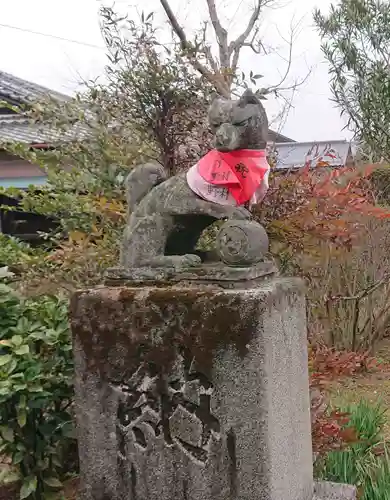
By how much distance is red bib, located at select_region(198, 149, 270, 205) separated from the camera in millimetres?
1877

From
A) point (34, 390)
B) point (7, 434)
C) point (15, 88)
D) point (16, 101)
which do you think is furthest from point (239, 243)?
point (15, 88)

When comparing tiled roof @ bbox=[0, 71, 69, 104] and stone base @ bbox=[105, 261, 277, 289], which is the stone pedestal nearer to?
stone base @ bbox=[105, 261, 277, 289]

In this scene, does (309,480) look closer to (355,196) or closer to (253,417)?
(253,417)

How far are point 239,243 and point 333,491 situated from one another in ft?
3.88

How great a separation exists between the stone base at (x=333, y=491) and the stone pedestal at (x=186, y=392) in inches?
13.0

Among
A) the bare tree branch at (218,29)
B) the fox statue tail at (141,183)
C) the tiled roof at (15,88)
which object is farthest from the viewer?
the tiled roof at (15,88)

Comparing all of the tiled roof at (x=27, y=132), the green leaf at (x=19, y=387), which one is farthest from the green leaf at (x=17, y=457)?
the tiled roof at (x=27, y=132)

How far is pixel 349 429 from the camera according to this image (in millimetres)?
2879

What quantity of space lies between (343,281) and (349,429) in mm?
3359

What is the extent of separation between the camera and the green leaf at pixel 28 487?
2.37 metres

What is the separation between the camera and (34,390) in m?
2.24

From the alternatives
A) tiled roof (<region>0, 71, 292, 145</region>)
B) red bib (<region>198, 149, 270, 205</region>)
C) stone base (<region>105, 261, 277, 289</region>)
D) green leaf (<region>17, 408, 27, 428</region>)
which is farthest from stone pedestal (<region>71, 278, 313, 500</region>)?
tiled roof (<region>0, 71, 292, 145</region>)

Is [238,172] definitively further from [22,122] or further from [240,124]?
[22,122]

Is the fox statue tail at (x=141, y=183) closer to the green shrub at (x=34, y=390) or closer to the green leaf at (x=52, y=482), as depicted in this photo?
the green shrub at (x=34, y=390)
